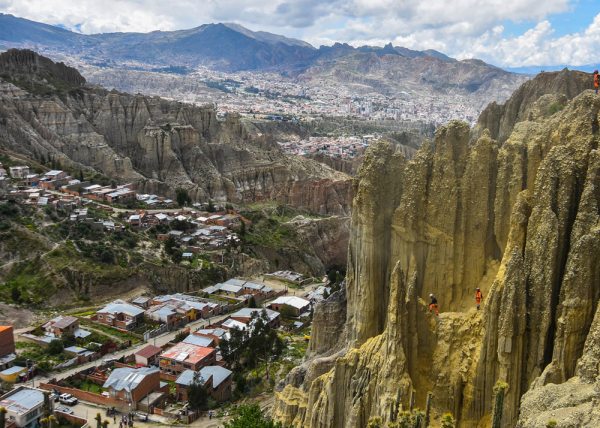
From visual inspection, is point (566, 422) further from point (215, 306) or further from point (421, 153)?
point (215, 306)

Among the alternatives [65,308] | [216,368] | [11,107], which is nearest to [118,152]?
[11,107]

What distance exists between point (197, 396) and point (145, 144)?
75066 mm

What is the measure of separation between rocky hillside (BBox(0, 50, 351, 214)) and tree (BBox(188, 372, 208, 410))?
196 feet

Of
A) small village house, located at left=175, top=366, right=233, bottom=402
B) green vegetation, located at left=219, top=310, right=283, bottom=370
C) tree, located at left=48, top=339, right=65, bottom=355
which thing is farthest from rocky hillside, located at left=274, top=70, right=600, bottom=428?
tree, located at left=48, top=339, right=65, bottom=355

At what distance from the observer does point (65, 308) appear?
58.1 m

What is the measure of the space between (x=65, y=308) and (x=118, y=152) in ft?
175

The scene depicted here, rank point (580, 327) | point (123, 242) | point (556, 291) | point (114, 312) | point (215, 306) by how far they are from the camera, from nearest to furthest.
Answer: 1. point (580, 327)
2. point (556, 291)
3. point (114, 312)
4. point (215, 306)
5. point (123, 242)

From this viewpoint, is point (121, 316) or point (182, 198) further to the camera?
point (182, 198)

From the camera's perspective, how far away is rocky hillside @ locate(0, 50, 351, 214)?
9850 cm

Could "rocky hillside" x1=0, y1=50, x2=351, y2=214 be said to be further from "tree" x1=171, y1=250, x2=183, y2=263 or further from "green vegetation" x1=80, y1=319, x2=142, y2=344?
"green vegetation" x1=80, y1=319, x2=142, y2=344

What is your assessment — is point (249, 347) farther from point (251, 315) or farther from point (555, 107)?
point (555, 107)

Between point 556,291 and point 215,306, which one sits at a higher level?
point 556,291

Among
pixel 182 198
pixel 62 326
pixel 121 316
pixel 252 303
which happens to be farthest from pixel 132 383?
pixel 182 198

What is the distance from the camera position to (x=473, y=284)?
23016 mm
